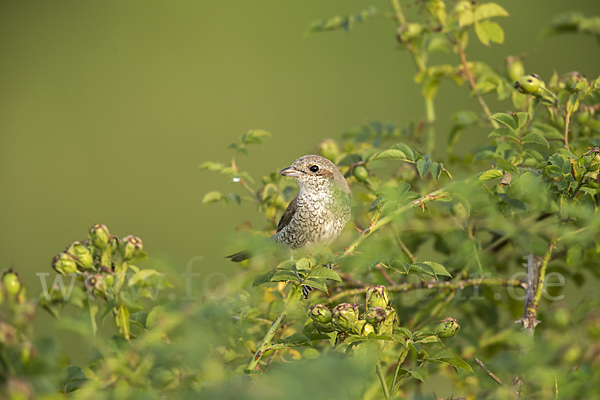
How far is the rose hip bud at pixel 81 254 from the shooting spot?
0.91 m

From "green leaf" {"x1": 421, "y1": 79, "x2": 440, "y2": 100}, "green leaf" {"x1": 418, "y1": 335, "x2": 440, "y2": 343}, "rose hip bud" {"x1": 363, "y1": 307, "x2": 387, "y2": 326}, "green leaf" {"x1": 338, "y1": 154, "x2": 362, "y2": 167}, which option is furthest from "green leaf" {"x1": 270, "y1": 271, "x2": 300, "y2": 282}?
"green leaf" {"x1": 421, "y1": 79, "x2": 440, "y2": 100}

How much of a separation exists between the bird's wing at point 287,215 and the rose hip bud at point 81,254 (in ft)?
2.01

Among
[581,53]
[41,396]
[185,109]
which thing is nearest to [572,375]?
[41,396]

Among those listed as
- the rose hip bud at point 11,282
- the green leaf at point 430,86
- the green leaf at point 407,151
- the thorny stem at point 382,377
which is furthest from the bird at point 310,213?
the rose hip bud at point 11,282

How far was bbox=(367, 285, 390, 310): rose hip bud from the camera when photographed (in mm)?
813

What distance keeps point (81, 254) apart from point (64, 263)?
1.3 inches

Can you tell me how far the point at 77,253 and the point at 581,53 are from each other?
3.43 metres

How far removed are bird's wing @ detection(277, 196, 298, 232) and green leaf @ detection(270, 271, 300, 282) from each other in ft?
2.17

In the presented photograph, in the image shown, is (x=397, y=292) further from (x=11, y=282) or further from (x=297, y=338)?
(x=11, y=282)

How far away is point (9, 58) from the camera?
426 centimetres

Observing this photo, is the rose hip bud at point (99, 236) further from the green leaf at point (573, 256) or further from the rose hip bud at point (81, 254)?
the green leaf at point (573, 256)

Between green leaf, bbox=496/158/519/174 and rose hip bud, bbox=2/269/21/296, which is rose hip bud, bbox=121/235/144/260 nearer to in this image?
rose hip bud, bbox=2/269/21/296

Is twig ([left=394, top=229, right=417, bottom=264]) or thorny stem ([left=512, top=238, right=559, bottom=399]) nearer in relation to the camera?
thorny stem ([left=512, top=238, right=559, bottom=399])

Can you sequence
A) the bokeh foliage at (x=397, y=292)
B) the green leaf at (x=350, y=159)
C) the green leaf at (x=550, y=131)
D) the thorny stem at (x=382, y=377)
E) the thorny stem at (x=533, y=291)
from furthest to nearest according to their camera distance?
the green leaf at (x=350, y=159) < the green leaf at (x=550, y=131) < the thorny stem at (x=533, y=291) < the thorny stem at (x=382, y=377) < the bokeh foliage at (x=397, y=292)
